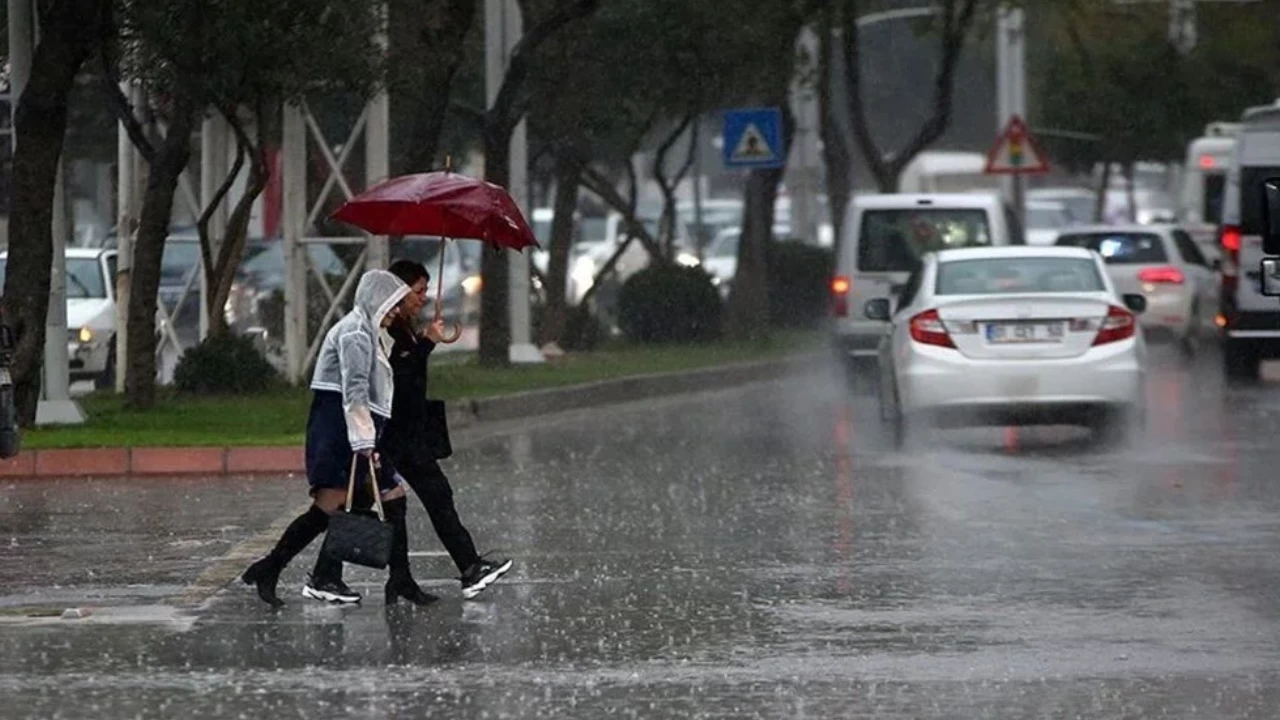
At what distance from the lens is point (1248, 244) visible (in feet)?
81.3

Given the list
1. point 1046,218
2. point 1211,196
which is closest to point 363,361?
point 1211,196

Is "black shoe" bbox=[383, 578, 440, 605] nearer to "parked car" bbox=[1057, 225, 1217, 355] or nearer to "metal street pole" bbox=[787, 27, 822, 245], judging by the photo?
"parked car" bbox=[1057, 225, 1217, 355]

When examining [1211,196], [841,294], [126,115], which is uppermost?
[1211,196]

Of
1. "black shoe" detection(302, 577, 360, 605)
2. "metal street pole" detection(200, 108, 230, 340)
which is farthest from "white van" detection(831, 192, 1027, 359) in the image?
"black shoe" detection(302, 577, 360, 605)

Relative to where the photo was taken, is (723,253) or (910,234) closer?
(910,234)

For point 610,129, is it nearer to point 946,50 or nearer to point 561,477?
point 946,50

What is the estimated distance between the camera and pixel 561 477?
16.9 m

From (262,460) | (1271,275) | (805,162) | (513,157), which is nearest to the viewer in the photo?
(1271,275)

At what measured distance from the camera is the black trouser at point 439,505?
37.6ft

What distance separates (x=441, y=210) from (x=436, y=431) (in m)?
1.11

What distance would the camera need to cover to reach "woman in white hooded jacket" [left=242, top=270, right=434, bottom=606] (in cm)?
1081

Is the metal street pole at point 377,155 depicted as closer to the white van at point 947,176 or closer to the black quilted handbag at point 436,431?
the black quilted handbag at point 436,431

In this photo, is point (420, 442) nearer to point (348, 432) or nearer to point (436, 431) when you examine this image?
point (436, 431)

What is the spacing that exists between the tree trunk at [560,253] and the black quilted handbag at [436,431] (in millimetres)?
18127
